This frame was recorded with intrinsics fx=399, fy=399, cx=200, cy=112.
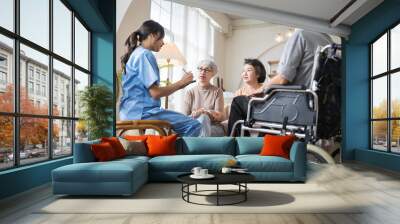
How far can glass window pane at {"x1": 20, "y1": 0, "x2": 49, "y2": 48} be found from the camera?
457 cm

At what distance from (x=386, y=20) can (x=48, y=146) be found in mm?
6052

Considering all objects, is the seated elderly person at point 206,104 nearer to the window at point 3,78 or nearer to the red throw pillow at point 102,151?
the red throw pillow at point 102,151

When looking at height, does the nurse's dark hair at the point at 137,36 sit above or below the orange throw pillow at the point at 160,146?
above

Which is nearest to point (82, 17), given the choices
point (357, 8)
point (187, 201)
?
point (187, 201)

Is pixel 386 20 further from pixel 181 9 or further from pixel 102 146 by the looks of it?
pixel 102 146

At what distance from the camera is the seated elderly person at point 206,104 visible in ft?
24.2

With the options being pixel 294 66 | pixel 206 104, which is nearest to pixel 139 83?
pixel 206 104

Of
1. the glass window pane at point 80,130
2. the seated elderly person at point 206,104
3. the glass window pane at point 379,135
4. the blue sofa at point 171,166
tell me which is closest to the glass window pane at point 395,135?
the glass window pane at point 379,135

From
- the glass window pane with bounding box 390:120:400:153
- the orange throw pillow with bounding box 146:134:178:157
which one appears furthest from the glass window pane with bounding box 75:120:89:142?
the glass window pane with bounding box 390:120:400:153

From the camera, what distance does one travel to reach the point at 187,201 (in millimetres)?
3889

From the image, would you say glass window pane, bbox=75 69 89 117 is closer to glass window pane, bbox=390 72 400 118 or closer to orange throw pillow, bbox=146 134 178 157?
orange throw pillow, bbox=146 134 178 157

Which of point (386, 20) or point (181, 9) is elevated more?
point (181, 9)

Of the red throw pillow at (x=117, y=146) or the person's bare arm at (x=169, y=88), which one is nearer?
the red throw pillow at (x=117, y=146)

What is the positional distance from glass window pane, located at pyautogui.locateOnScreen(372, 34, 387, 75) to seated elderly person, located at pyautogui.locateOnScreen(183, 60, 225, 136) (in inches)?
124
